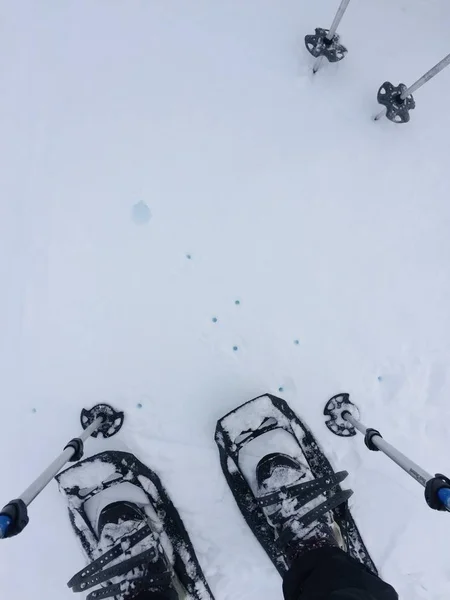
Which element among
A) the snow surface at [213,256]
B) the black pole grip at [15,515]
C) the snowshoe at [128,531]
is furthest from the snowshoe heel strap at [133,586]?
the black pole grip at [15,515]

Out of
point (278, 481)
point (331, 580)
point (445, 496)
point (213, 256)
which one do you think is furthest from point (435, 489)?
point (213, 256)

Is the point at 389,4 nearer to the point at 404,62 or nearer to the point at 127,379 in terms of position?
the point at 404,62

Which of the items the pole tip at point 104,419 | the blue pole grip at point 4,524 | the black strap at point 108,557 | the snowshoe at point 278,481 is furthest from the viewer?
the pole tip at point 104,419

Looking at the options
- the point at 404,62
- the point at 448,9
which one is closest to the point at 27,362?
the point at 404,62

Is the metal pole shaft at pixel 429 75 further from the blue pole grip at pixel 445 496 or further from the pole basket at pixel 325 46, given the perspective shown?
the blue pole grip at pixel 445 496

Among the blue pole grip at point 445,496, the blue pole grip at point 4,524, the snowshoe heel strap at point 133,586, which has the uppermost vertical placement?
the blue pole grip at point 4,524
